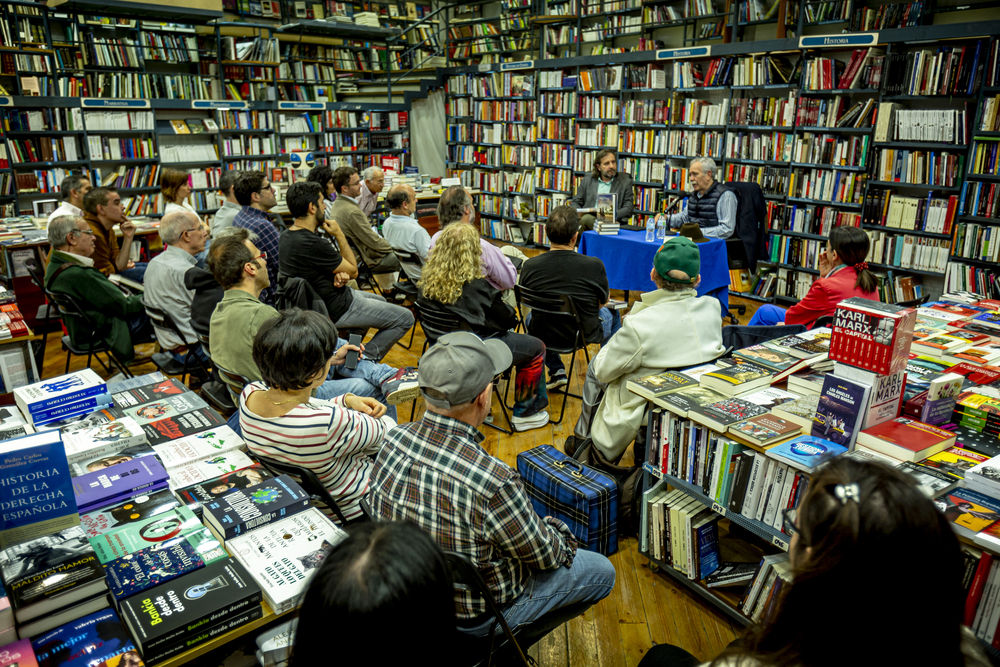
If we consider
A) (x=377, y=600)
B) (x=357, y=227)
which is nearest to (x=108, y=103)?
(x=357, y=227)

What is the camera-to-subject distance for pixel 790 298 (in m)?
6.50

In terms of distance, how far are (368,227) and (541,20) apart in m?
4.95

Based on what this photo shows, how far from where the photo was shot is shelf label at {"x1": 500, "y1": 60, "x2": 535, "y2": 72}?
8766 mm

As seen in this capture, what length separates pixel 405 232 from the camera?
5508 millimetres

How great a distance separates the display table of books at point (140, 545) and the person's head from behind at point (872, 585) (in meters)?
0.91

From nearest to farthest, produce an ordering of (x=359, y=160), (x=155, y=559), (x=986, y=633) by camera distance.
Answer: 1. (x=155, y=559)
2. (x=986, y=633)
3. (x=359, y=160)

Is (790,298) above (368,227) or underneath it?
underneath

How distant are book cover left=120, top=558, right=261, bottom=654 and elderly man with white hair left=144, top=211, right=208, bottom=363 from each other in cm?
293

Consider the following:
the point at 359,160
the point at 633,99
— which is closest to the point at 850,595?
the point at 633,99

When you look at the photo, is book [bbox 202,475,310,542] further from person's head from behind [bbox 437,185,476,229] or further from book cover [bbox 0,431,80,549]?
person's head from behind [bbox 437,185,476,229]

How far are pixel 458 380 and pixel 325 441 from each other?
0.64m

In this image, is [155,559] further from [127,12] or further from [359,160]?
[359,160]

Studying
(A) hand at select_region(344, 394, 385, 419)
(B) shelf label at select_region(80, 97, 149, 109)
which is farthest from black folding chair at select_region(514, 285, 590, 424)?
(B) shelf label at select_region(80, 97, 149, 109)

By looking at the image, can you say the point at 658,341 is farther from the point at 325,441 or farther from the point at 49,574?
the point at 49,574
